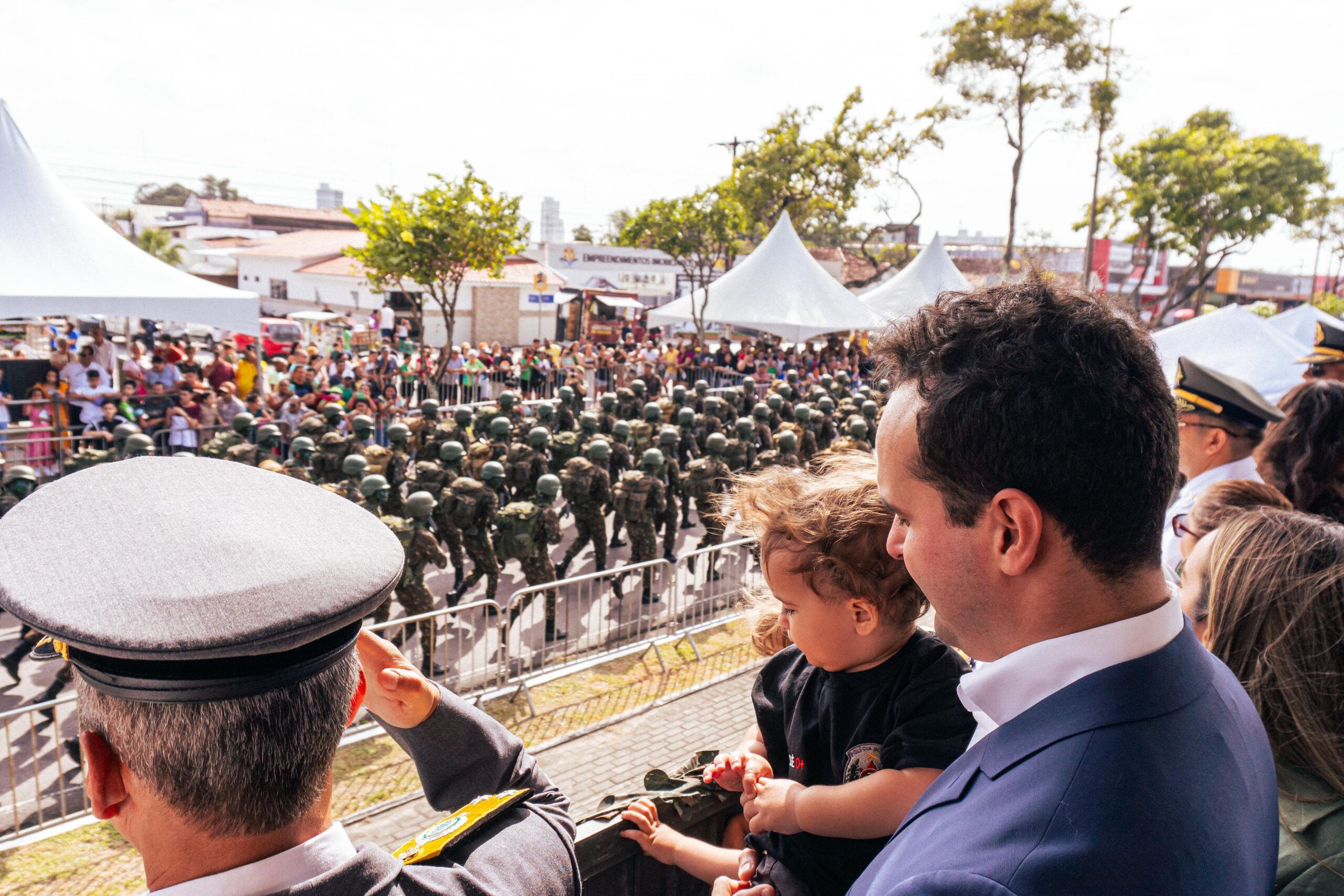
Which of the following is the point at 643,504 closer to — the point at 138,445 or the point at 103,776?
the point at 138,445

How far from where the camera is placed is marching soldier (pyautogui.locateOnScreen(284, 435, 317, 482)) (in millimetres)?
7523

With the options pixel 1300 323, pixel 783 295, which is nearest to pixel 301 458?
pixel 783 295

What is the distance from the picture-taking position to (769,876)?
1.98 m

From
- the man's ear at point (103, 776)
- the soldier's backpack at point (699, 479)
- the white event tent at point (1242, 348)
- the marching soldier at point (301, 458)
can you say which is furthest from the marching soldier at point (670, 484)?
the man's ear at point (103, 776)

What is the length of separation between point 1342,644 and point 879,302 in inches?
658

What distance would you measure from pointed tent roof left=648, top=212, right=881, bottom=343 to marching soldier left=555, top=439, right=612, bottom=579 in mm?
6357

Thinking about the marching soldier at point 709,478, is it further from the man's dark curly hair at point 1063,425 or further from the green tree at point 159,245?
the green tree at point 159,245

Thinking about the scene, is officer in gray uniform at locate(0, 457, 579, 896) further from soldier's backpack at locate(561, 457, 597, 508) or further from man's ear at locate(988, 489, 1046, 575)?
soldier's backpack at locate(561, 457, 597, 508)

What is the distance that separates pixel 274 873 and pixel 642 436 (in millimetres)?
9245

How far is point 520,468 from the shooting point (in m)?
8.67

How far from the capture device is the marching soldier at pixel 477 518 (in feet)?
23.3

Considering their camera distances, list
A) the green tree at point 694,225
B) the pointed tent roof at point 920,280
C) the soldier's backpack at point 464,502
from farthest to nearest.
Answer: the green tree at point 694,225 → the pointed tent roof at point 920,280 → the soldier's backpack at point 464,502

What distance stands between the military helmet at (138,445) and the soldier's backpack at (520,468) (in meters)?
3.41

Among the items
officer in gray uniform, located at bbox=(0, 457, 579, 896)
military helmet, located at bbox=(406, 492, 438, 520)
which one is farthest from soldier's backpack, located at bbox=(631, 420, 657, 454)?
officer in gray uniform, located at bbox=(0, 457, 579, 896)
